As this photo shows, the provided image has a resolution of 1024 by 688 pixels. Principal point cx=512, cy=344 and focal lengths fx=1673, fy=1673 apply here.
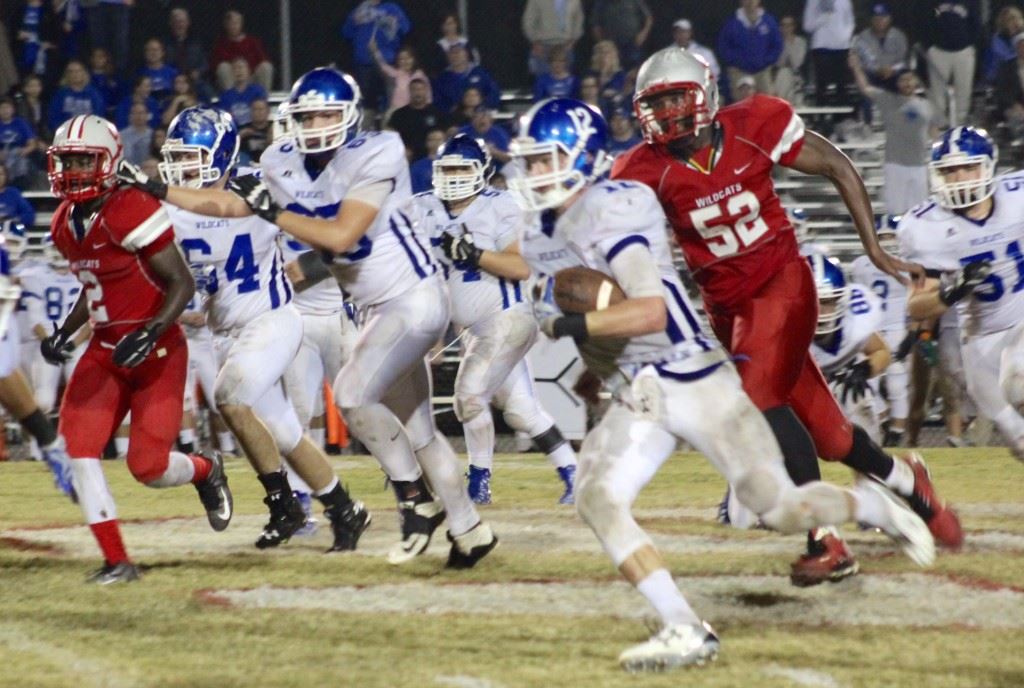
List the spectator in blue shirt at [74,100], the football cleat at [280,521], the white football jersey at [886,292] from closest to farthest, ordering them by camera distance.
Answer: the football cleat at [280,521] → the white football jersey at [886,292] → the spectator in blue shirt at [74,100]

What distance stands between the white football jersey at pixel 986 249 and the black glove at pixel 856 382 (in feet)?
1.58

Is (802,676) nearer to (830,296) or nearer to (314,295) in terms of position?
(830,296)

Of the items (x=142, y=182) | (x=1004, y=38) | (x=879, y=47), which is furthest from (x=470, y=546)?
(x=1004, y=38)

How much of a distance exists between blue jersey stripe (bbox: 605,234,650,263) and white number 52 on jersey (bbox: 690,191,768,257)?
1060 mm

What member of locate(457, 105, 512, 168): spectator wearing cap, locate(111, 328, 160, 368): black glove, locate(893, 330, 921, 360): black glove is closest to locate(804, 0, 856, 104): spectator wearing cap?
locate(457, 105, 512, 168): spectator wearing cap

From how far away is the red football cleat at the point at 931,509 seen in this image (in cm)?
538

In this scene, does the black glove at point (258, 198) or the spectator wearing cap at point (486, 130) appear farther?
the spectator wearing cap at point (486, 130)

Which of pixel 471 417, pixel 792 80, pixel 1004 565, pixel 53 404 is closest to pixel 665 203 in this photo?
pixel 1004 565

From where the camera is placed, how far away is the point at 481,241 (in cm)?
796

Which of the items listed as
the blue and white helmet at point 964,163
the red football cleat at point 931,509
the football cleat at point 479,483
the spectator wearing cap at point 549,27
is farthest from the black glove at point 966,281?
the spectator wearing cap at point 549,27

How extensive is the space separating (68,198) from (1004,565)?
3.29 metres

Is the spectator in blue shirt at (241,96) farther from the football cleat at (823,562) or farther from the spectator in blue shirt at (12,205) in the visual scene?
the football cleat at (823,562)

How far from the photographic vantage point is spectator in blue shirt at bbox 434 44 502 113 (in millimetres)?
12789

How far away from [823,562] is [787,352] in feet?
2.17
